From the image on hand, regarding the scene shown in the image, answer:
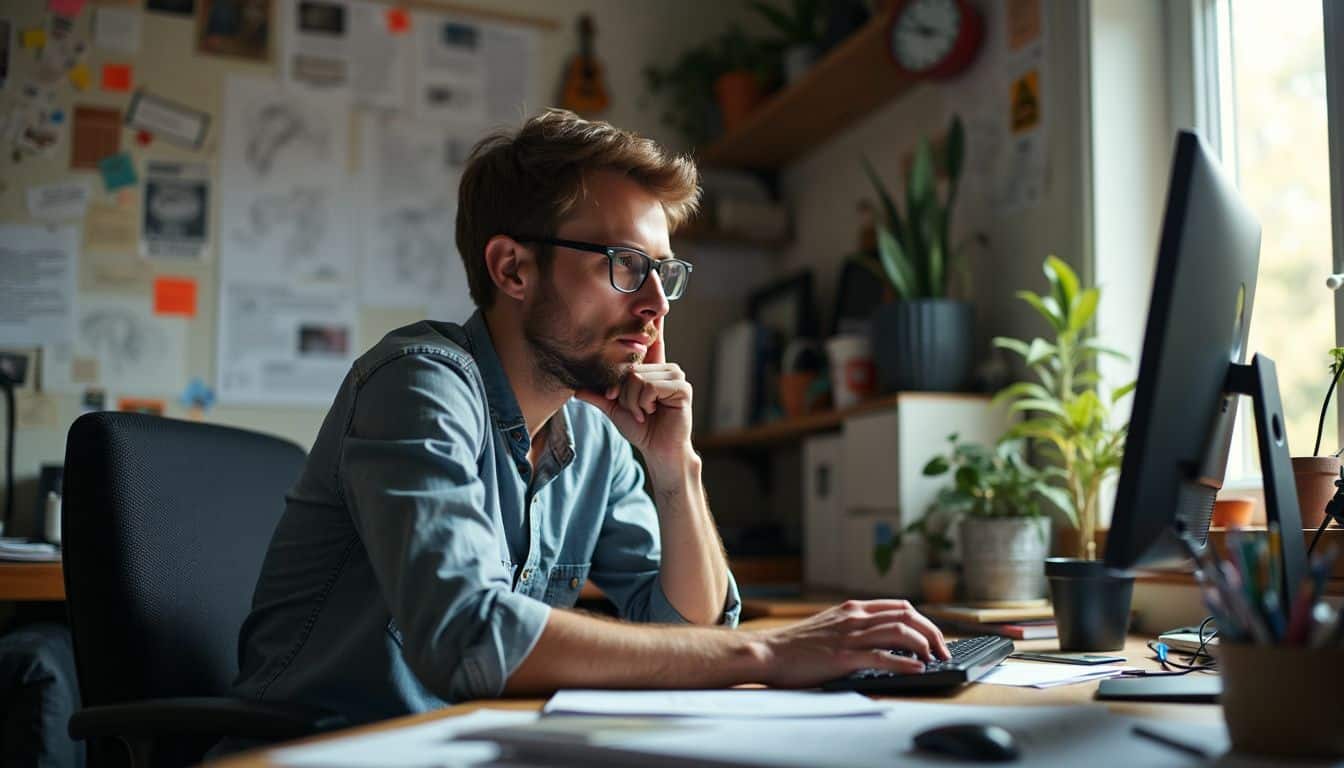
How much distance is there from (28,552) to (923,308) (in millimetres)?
1655

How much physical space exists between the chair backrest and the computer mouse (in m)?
0.86

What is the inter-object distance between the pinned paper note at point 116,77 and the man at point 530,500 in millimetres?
1745

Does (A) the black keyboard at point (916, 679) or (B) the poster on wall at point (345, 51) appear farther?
(B) the poster on wall at point (345, 51)

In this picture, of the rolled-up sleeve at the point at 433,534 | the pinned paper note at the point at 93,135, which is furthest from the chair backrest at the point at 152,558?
the pinned paper note at the point at 93,135

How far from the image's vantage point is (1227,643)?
0.73 m

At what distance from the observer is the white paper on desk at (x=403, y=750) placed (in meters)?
0.66

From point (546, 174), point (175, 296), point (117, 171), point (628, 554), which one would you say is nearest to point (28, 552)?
point (175, 296)

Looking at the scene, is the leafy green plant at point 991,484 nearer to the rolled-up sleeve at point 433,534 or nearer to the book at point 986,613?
the book at point 986,613

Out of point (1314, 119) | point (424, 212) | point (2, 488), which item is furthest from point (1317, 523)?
point (2, 488)

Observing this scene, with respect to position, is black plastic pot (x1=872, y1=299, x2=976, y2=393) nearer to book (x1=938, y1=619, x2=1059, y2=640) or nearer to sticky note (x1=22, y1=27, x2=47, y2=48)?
book (x1=938, y1=619, x2=1059, y2=640)

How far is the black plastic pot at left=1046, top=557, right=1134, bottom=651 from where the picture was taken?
4.04 ft

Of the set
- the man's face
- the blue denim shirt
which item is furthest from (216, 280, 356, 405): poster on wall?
the man's face

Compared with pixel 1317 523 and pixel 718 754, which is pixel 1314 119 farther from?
pixel 718 754

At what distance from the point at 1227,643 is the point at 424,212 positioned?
250cm
